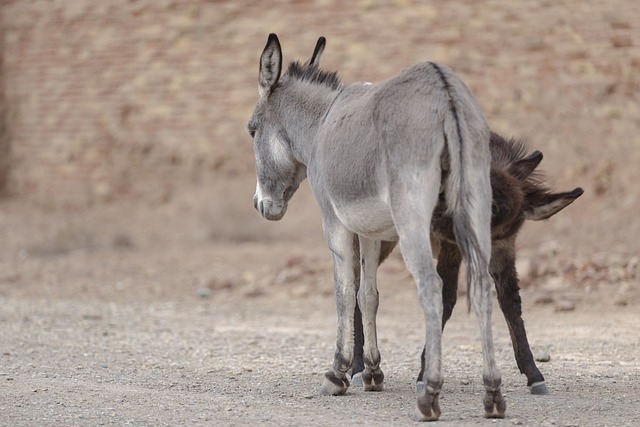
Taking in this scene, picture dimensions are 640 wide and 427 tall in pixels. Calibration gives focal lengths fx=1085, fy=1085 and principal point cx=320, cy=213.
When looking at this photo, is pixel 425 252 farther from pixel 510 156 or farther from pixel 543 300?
pixel 543 300

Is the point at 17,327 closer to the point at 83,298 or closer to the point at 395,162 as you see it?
the point at 83,298

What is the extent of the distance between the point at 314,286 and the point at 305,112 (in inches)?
246

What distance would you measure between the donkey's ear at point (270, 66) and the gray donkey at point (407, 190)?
1.71 ft

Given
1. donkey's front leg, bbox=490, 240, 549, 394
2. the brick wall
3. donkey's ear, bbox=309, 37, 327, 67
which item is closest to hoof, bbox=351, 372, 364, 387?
donkey's front leg, bbox=490, 240, 549, 394

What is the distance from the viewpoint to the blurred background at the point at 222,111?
14359 mm

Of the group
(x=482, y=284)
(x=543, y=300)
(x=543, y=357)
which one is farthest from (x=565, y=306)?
(x=482, y=284)

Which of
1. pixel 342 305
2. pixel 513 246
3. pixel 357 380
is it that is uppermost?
pixel 513 246

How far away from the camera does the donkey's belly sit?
19.6 feet

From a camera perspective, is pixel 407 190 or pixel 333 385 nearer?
pixel 407 190

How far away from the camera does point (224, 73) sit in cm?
1742

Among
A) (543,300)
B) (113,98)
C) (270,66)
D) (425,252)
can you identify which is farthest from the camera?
(113,98)

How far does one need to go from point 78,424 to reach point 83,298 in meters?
7.77

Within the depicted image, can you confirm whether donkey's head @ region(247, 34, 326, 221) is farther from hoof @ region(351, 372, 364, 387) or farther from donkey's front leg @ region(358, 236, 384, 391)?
hoof @ region(351, 372, 364, 387)

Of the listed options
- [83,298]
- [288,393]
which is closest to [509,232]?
[288,393]
